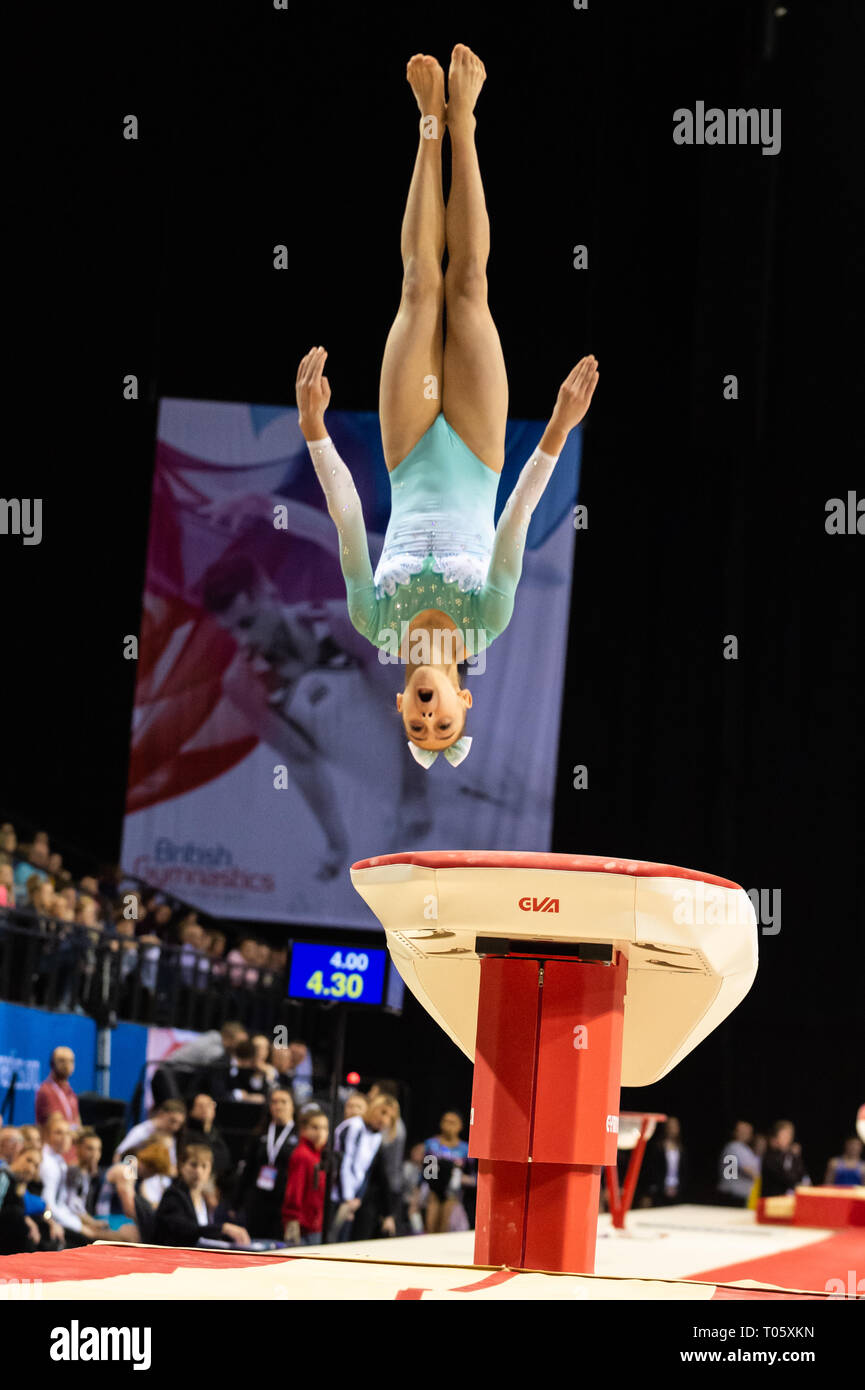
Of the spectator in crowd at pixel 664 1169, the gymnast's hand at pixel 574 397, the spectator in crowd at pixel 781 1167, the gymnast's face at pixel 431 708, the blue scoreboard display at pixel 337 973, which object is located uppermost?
the gymnast's hand at pixel 574 397

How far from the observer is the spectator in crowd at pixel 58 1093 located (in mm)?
5430

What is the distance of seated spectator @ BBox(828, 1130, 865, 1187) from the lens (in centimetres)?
894

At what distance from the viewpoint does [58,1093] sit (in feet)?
18.0

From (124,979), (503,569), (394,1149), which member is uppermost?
(503,569)

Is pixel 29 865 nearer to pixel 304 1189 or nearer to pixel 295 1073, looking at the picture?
pixel 295 1073

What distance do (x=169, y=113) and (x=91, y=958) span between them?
5.06 meters

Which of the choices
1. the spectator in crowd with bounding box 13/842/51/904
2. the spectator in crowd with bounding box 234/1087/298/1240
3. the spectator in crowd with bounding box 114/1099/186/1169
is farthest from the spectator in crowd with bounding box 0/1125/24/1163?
the spectator in crowd with bounding box 13/842/51/904

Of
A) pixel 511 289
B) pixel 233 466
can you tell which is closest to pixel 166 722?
pixel 233 466

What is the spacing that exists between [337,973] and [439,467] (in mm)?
2057

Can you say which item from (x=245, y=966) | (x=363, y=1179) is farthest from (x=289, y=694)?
(x=363, y=1179)

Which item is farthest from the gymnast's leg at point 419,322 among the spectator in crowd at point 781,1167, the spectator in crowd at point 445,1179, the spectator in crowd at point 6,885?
the spectator in crowd at point 781,1167

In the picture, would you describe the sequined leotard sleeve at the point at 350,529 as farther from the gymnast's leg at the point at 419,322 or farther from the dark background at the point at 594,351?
the dark background at the point at 594,351

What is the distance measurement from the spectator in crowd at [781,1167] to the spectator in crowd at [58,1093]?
448 cm
